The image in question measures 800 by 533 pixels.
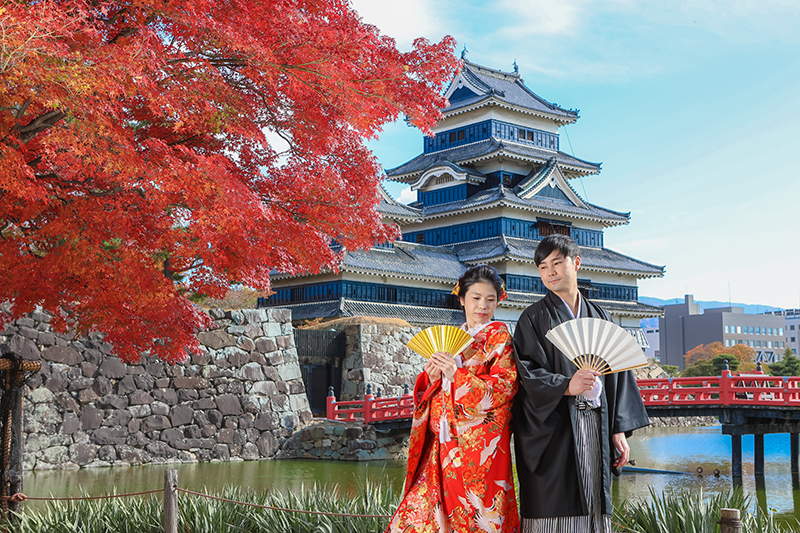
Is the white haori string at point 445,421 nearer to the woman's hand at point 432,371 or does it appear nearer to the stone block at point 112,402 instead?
the woman's hand at point 432,371

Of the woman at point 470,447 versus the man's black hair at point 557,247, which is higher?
the man's black hair at point 557,247

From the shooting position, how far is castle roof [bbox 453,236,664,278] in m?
26.9

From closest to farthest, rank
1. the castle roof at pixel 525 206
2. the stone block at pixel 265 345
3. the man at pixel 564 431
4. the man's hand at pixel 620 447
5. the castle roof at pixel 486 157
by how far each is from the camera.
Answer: the man at pixel 564 431 < the man's hand at pixel 620 447 < the stone block at pixel 265 345 < the castle roof at pixel 525 206 < the castle roof at pixel 486 157

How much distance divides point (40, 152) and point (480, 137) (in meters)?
25.5

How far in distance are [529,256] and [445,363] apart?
23892mm

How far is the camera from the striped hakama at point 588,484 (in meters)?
3.29

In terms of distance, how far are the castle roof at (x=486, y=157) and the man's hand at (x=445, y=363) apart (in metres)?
25.5

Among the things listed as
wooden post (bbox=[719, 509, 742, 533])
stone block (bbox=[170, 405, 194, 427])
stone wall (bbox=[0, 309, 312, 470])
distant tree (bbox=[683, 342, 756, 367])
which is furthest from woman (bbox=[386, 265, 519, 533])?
distant tree (bbox=[683, 342, 756, 367])

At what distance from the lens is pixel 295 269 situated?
817 cm

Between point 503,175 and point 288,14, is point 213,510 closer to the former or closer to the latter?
point 288,14

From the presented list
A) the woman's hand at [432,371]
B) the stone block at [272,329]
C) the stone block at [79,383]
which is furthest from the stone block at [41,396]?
the woman's hand at [432,371]

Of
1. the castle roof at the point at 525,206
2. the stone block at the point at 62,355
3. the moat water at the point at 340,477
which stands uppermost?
the castle roof at the point at 525,206

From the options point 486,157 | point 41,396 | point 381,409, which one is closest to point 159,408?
point 41,396

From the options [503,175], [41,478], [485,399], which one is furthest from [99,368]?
[503,175]
